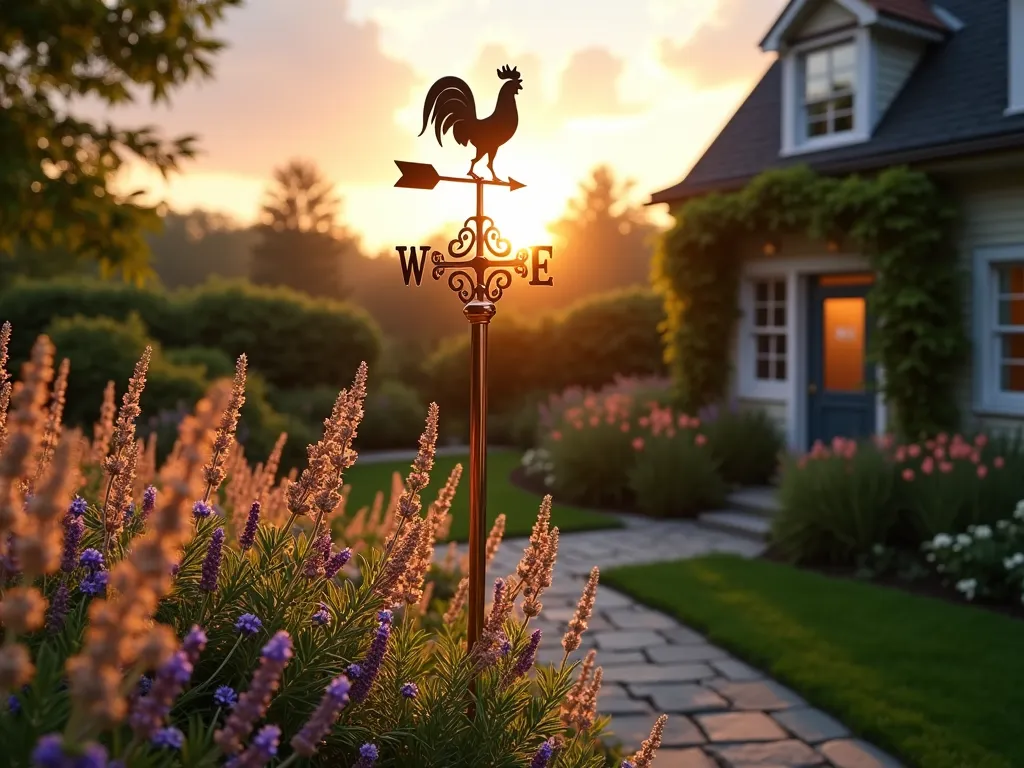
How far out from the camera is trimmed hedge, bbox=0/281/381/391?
16906mm

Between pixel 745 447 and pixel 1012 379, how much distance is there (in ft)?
→ 10.3

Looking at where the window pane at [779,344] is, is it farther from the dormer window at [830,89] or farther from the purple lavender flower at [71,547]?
the purple lavender flower at [71,547]

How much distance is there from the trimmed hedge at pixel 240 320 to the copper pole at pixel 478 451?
624 inches

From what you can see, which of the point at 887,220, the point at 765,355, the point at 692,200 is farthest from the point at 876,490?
the point at 692,200

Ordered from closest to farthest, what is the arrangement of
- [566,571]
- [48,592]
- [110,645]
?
[110,645] → [48,592] → [566,571]

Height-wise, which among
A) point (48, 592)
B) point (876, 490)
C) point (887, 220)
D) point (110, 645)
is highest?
point (887, 220)

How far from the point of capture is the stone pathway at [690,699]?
441 cm

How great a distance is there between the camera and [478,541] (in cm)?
281

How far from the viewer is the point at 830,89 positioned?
471 inches

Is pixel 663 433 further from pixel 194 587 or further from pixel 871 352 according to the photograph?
pixel 194 587

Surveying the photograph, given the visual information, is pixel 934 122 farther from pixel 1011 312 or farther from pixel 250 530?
pixel 250 530

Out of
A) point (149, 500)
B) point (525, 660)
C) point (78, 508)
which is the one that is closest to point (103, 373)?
point (149, 500)

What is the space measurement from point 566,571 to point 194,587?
6.16 meters

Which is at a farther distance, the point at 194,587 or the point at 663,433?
the point at 663,433
